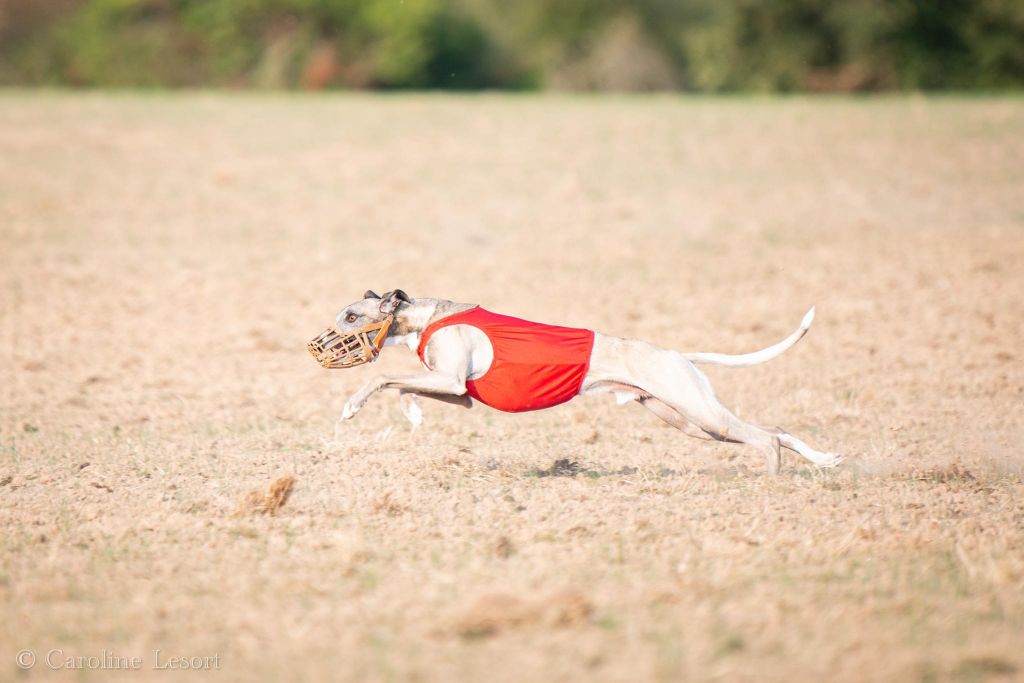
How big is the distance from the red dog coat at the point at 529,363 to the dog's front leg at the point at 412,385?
0.12 meters

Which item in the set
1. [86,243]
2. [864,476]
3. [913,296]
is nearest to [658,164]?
[913,296]

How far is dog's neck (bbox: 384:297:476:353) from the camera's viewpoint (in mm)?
7293

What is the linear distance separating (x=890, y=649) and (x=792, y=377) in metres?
6.05

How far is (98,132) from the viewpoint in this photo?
25328mm

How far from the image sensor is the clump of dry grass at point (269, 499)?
688 cm

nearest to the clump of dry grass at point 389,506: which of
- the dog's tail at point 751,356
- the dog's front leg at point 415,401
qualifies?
the dog's front leg at point 415,401

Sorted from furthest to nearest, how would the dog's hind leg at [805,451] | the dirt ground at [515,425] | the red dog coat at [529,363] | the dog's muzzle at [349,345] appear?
the dog's hind leg at [805,451] < the dog's muzzle at [349,345] < the red dog coat at [529,363] < the dirt ground at [515,425]

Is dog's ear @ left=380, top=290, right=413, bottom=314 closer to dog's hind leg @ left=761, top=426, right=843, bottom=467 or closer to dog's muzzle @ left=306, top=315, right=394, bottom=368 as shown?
dog's muzzle @ left=306, top=315, right=394, bottom=368

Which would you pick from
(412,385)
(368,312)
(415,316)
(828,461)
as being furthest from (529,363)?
(828,461)

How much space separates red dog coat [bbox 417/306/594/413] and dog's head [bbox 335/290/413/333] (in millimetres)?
293

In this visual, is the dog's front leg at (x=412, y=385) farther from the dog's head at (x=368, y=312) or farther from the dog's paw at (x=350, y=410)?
the dog's head at (x=368, y=312)

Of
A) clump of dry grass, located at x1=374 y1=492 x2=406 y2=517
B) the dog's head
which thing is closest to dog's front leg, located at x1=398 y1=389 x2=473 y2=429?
the dog's head

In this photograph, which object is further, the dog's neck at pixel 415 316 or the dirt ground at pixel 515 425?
the dog's neck at pixel 415 316

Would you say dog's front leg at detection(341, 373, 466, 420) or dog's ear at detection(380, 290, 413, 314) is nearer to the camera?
dog's front leg at detection(341, 373, 466, 420)
